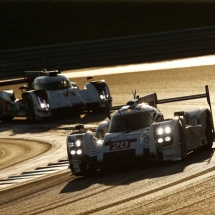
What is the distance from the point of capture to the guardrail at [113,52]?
109ft

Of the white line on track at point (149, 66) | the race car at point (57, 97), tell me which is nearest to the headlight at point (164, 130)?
the race car at point (57, 97)

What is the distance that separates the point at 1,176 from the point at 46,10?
30705 mm

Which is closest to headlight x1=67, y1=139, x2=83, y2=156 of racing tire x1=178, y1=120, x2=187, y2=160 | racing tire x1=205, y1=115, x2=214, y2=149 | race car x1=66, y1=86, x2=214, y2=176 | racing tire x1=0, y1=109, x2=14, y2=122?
race car x1=66, y1=86, x2=214, y2=176

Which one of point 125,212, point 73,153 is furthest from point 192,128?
point 125,212

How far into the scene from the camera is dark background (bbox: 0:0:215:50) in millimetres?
39156

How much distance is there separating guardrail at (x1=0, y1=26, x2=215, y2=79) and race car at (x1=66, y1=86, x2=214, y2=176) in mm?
18637

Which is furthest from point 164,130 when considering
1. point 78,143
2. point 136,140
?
point 78,143

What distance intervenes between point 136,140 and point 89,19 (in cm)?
3056

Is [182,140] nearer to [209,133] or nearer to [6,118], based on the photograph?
[209,133]

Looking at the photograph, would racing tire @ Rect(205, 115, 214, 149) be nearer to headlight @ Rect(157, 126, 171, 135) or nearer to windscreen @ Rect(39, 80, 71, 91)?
headlight @ Rect(157, 126, 171, 135)

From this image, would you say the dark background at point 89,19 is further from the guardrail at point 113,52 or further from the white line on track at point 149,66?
the white line on track at point 149,66

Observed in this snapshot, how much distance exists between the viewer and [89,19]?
4322cm

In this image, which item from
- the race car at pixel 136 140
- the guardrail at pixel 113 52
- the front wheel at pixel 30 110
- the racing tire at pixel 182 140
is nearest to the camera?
the race car at pixel 136 140

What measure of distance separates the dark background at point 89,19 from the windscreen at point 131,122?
929 inches
